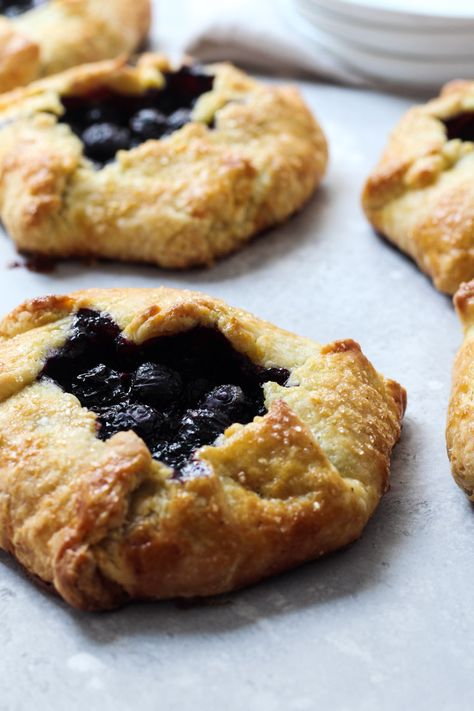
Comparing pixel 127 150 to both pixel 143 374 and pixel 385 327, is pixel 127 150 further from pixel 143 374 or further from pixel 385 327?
pixel 143 374

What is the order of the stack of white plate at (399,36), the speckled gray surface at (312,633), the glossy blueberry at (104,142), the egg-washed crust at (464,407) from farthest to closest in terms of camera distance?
the stack of white plate at (399,36), the glossy blueberry at (104,142), the egg-washed crust at (464,407), the speckled gray surface at (312,633)

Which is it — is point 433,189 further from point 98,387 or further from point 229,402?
point 98,387

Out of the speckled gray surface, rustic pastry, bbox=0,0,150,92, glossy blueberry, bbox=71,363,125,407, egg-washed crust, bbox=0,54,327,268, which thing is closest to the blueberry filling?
rustic pastry, bbox=0,0,150,92

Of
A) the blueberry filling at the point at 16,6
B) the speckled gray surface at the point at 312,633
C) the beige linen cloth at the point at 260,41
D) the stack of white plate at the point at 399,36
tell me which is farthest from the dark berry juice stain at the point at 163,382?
the blueberry filling at the point at 16,6

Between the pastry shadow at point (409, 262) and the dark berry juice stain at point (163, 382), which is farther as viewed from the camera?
the pastry shadow at point (409, 262)

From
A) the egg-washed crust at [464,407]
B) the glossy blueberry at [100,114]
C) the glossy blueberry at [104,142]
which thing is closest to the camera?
the egg-washed crust at [464,407]

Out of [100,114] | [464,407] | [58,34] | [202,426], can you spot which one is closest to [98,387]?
[202,426]

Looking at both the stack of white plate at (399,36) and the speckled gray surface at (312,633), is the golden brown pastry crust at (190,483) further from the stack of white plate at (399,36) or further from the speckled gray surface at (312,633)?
the stack of white plate at (399,36)

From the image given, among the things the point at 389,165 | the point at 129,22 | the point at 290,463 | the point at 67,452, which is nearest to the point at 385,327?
the point at 389,165

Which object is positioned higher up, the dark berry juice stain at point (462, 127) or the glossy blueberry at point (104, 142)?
the dark berry juice stain at point (462, 127)
